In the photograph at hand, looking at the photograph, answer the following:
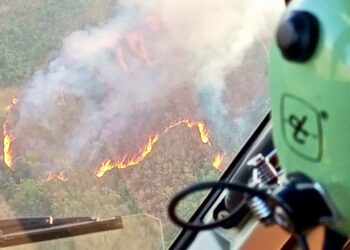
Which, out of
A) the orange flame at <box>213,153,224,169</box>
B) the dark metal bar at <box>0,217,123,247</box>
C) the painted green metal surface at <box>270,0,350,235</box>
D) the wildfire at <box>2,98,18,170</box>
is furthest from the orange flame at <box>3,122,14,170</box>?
the painted green metal surface at <box>270,0,350,235</box>

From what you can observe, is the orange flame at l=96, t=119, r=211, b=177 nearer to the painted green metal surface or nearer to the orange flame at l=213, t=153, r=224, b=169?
the orange flame at l=213, t=153, r=224, b=169

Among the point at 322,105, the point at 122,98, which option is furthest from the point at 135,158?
the point at 322,105

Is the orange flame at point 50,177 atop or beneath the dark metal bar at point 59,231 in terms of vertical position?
atop

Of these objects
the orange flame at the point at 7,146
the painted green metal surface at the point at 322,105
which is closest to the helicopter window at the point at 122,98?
the orange flame at the point at 7,146

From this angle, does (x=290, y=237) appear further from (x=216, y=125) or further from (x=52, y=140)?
(x=52, y=140)

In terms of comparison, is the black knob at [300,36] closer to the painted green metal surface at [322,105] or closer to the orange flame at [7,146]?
the painted green metal surface at [322,105]

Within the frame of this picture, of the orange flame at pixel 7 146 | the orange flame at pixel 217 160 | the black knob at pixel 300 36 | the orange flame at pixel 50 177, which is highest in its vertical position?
the black knob at pixel 300 36

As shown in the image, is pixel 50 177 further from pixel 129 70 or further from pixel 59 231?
pixel 129 70

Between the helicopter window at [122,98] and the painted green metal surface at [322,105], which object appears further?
the helicopter window at [122,98]
